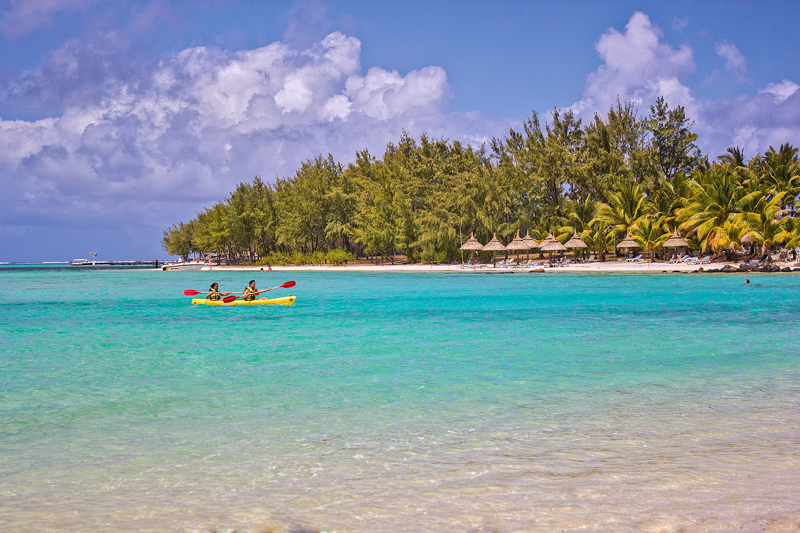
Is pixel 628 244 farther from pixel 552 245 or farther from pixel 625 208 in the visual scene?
pixel 552 245

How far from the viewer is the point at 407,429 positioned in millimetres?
Result: 6668

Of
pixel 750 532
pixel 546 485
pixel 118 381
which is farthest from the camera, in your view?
pixel 118 381

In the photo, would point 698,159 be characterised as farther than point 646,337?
Yes

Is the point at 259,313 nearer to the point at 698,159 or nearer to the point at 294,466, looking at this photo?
the point at 294,466

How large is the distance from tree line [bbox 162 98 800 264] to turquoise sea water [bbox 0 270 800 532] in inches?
1200

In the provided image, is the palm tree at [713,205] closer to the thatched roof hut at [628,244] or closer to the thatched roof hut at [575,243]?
the thatched roof hut at [628,244]

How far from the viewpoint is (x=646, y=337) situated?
A: 14125 mm

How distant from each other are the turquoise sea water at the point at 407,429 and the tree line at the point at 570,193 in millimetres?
30468

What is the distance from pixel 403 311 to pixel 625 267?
1105 inches

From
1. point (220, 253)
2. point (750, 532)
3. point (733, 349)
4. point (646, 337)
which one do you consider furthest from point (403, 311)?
point (220, 253)

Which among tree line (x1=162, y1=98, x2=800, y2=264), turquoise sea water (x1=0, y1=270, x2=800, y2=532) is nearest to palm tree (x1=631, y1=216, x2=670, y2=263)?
tree line (x1=162, y1=98, x2=800, y2=264)

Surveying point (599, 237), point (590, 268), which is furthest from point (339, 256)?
point (590, 268)

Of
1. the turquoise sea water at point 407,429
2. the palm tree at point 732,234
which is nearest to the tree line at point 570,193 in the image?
the palm tree at point 732,234

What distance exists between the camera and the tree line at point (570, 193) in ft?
139
